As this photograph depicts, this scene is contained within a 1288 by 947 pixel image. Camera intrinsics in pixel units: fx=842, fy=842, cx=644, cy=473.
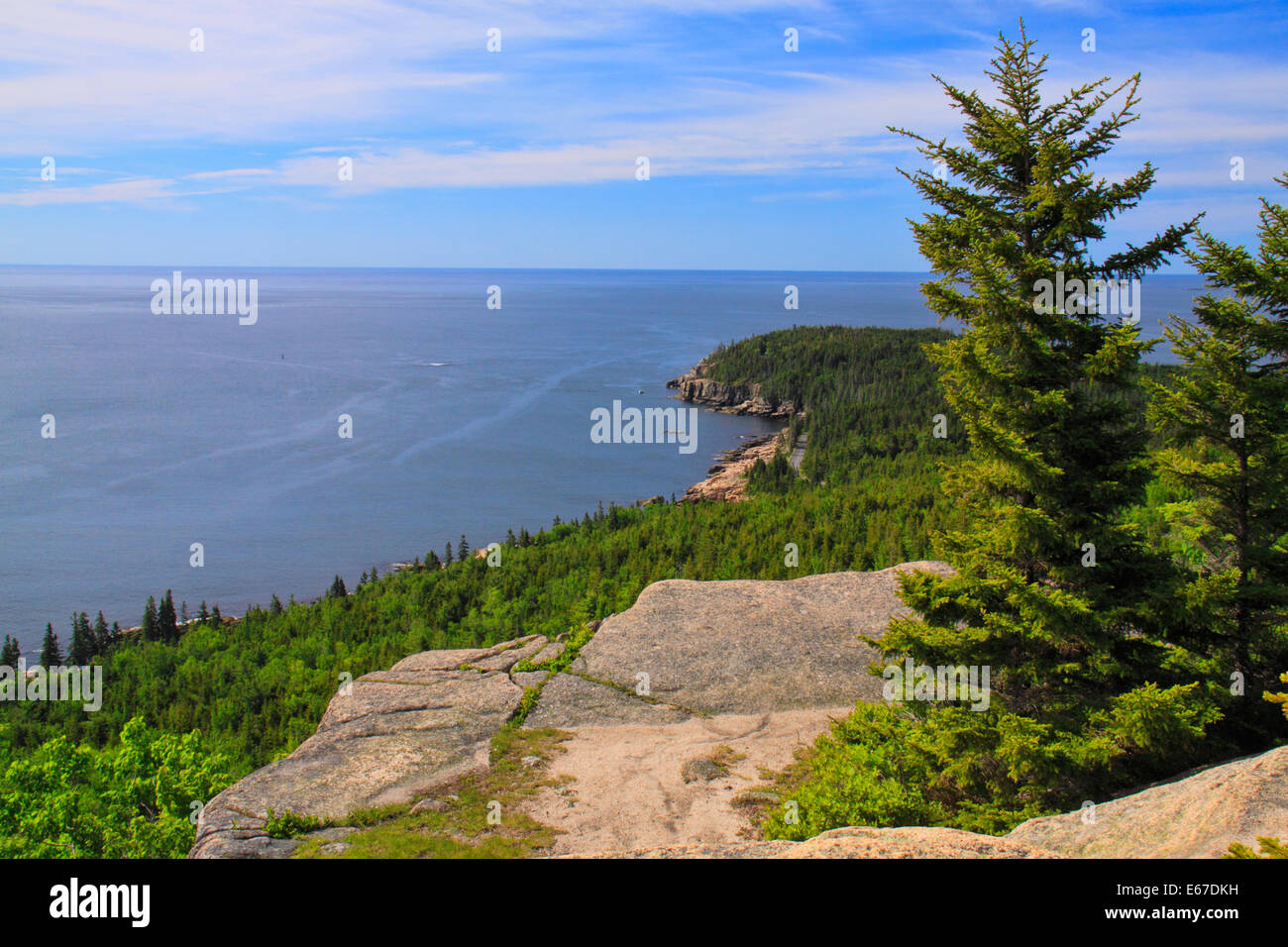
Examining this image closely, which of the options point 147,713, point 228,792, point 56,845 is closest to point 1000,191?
point 228,792

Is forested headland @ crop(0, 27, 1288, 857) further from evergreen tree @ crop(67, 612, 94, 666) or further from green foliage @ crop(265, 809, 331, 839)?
evergreen tree @ crop(67, 612, 94, 666)

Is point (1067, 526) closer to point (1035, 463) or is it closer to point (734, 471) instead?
point (1035, 463)

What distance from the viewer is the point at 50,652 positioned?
60.0 meters

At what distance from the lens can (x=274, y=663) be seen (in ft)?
180

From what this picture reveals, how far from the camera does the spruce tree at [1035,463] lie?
1377cm

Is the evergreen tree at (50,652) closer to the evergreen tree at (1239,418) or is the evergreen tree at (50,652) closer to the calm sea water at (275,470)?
the calm sea water at (275,470)

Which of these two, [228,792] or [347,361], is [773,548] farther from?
[347,361]

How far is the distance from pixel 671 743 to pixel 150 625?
190ft

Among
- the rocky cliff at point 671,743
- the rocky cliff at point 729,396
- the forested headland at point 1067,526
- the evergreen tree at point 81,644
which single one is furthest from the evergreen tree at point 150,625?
the rocky cliff at point 729,396

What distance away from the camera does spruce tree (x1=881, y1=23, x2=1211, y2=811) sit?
1377 centimetres

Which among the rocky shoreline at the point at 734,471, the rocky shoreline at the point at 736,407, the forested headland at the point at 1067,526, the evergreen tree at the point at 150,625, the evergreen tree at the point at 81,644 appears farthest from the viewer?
the rocky shoreline at the point at 736,407

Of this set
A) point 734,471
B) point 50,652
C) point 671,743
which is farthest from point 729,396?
point 671,743

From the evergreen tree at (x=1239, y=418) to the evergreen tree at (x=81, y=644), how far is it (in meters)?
67.0

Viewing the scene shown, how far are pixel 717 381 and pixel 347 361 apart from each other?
7753cm
